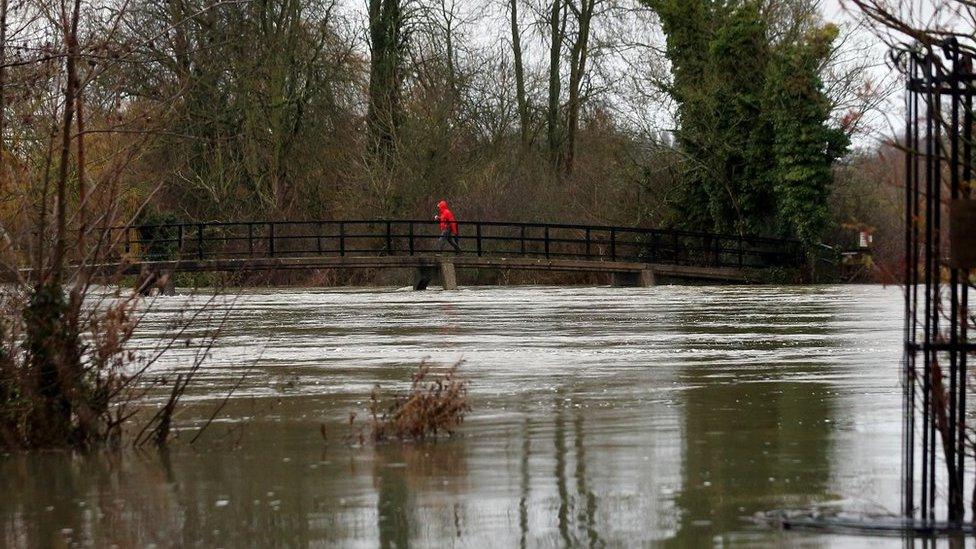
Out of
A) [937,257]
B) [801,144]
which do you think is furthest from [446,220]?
[937,257]

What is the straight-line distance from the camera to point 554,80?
5528cm

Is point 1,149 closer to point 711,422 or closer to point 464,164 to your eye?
point 711,422

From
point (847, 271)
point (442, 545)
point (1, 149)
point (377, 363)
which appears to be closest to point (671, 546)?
point (442, 545)

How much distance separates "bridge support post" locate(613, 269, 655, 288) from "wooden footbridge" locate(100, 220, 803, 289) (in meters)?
0.03

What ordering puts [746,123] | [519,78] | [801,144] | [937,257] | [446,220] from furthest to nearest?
1. [519,78]
2. [746,123]
3. [801,144]
4. [446,220]
5. [937,257]

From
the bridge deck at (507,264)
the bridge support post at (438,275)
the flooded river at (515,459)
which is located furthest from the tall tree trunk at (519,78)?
the flooded river at (515,459)

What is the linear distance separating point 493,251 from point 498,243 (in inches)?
196

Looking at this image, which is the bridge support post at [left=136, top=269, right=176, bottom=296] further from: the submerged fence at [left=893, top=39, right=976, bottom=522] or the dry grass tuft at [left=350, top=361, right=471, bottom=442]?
the submerged fence at [left=893, top=39, right=976, bottom=522]

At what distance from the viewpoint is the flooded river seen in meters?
7.45

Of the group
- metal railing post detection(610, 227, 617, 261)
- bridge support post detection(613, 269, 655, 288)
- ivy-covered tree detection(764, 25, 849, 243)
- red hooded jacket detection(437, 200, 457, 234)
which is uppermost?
ivy-covered tree detection(764, 25, 849, 243)

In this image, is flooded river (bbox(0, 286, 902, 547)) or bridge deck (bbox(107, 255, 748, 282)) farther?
bridge deck (bbox(107, 255, 748, 282))

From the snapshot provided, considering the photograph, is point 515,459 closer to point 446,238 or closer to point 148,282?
point 148,282

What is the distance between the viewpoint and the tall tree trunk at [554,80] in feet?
179

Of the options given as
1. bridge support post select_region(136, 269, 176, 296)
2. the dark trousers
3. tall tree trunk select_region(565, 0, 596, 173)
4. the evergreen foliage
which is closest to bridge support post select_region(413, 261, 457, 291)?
the dark trousers
